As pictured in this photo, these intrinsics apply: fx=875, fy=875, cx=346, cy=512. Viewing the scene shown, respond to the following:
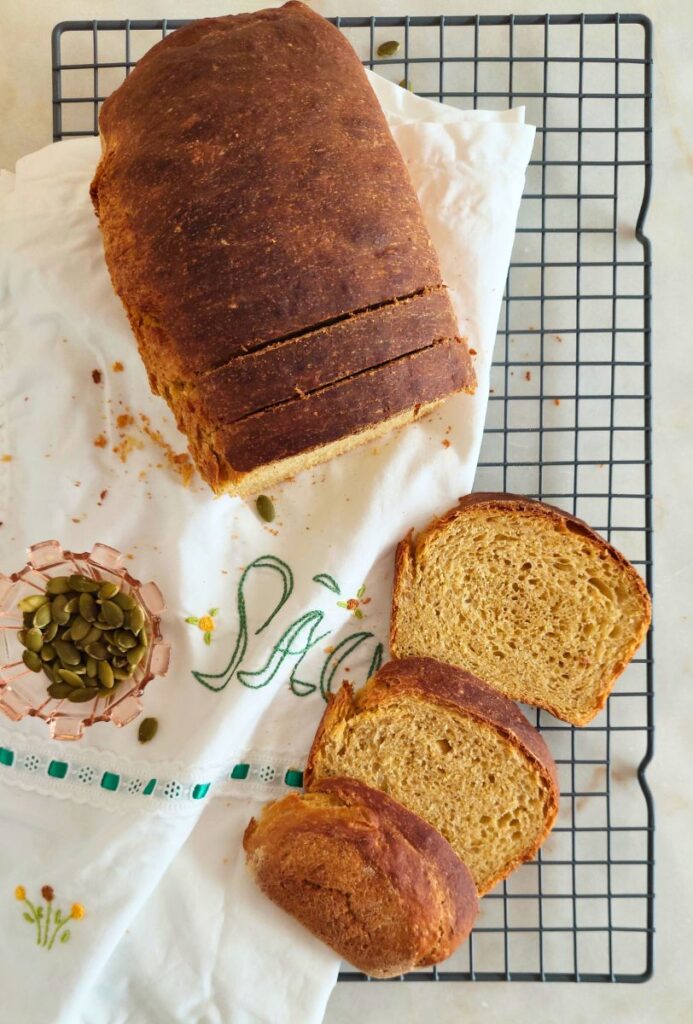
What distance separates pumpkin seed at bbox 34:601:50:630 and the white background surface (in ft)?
4.96

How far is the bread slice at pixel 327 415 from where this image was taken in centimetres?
204

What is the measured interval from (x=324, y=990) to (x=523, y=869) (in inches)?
28.6

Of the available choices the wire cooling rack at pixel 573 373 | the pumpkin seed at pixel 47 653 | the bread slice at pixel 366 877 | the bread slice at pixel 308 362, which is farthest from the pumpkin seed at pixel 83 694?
the wire cooling rack at pixel 573 373

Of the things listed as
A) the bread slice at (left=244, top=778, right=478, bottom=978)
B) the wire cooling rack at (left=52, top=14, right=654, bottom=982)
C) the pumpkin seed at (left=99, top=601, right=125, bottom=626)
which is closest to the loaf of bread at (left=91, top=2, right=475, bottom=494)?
the pumpkin seed at (left=99, top=601, right=125, bottom=626)

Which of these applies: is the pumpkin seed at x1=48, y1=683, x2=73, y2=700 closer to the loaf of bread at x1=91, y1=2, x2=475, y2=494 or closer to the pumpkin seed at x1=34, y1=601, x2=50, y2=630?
the pumpkin seed at x1=34, y1=601, x2=50, y2=630

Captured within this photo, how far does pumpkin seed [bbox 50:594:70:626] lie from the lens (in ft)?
7.45

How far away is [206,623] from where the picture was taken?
2.50m

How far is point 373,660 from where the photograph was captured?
256cm

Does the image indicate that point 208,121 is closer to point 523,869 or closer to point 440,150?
point 440,150

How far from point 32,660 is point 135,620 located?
291 millimetres

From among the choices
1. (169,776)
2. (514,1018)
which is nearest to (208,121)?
→ (169,776)

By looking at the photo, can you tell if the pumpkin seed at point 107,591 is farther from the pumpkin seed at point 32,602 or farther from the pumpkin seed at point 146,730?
the pumpkin seed at point 146,730

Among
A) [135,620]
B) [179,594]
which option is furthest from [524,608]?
[135,620]

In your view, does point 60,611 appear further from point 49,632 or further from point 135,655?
point 135,655
